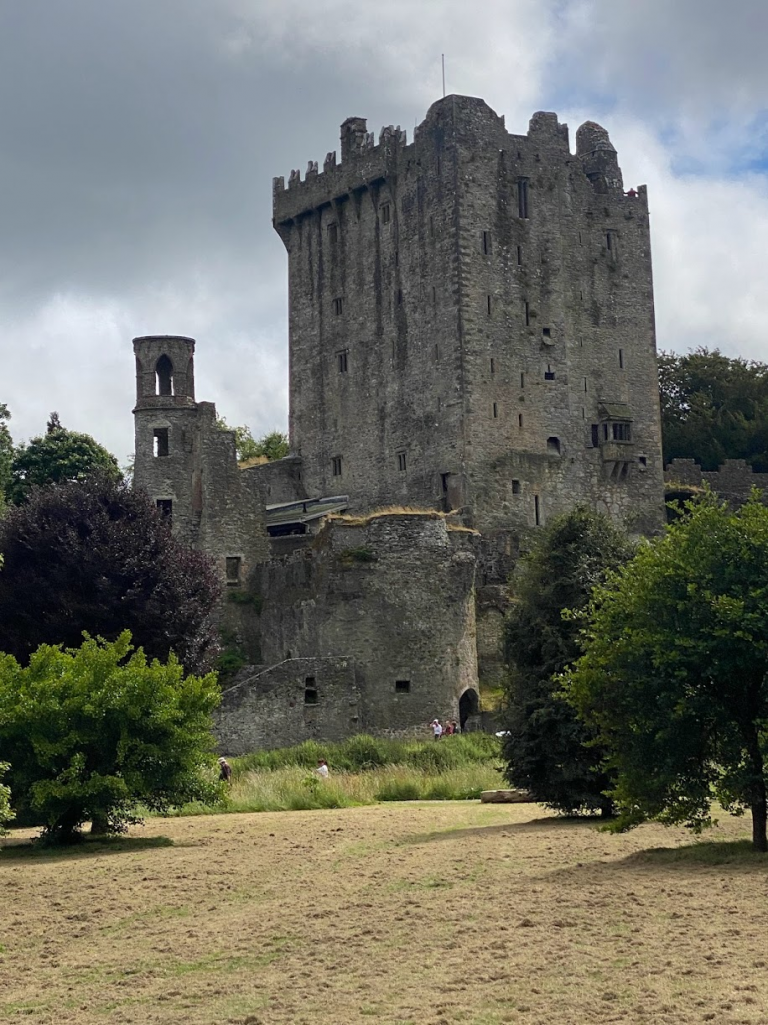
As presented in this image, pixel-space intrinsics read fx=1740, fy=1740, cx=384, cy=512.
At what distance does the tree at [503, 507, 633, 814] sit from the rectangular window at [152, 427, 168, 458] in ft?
85.7

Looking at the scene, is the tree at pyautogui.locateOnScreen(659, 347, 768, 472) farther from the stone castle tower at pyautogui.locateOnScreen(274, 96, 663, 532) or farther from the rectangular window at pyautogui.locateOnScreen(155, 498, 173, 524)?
the rectangular window at pyautogui.locateOnScreen(155, 498, 173, 524)

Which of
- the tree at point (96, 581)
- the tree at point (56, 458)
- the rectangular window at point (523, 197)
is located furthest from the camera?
the tree at point (56, 458)

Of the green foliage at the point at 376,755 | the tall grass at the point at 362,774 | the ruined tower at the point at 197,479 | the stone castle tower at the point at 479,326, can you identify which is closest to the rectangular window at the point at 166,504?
the ruined tower at the point at 197,479

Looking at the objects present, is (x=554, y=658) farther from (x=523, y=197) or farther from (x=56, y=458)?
(x=56, y=458)

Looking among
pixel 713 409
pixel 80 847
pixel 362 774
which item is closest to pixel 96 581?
pixel 362 774

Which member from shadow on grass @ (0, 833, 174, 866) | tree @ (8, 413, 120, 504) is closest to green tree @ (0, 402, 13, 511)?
tree @ (8, 413, 120, 504)

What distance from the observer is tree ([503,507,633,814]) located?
28297 mm

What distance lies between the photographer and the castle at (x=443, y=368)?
54469 millimetres

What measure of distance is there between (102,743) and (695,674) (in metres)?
9.98

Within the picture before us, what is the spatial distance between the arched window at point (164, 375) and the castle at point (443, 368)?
0.10 m

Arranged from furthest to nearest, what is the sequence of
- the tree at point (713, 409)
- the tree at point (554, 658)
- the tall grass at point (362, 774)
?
1. the tree at point (713, 409)
2. the tall grass at point (362, 774)
3. the tree at point (554, 658)

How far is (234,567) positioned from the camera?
54.2m

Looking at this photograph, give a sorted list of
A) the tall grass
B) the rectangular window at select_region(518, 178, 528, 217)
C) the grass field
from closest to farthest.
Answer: the grass field, the tall grass, the rectangular window at select_region(518, 178, 528, 217)

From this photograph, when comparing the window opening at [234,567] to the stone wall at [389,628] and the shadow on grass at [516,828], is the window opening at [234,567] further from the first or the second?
the shadow on grass at [516,828]
